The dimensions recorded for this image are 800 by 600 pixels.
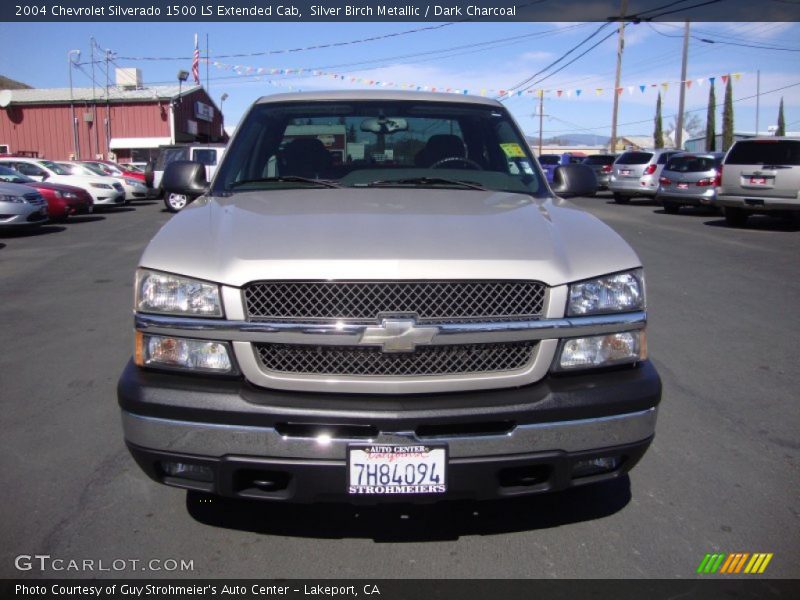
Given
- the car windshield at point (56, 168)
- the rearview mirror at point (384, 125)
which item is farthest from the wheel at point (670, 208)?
the rearview mirror at point (384, 125)

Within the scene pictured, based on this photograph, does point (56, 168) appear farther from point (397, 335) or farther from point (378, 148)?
point (397, 335)

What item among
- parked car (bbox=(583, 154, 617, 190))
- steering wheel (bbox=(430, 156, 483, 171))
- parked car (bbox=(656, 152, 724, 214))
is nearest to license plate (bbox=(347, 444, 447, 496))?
steering wheel (bbox=(430, 156, 483, 171))

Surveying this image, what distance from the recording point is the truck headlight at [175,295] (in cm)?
262

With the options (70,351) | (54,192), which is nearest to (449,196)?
(70,351)

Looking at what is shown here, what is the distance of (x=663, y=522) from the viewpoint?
3141 mm

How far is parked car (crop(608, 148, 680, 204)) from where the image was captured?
2238 centimetres

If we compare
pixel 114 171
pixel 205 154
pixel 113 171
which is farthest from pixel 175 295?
pixel 114 171

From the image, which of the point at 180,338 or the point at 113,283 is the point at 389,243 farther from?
the point at 113,283

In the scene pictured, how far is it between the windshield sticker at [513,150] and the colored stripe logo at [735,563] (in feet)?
7.76

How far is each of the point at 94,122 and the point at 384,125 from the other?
1628 inches

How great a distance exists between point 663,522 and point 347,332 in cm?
170

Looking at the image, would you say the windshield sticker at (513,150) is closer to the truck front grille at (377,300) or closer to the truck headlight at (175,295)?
the truck front grille at (377,300)

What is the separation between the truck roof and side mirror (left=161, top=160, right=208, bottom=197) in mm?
571

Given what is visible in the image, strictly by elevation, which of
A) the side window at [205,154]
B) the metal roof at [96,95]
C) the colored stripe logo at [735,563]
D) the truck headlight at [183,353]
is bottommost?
the colored stripe logo at [735,563]
